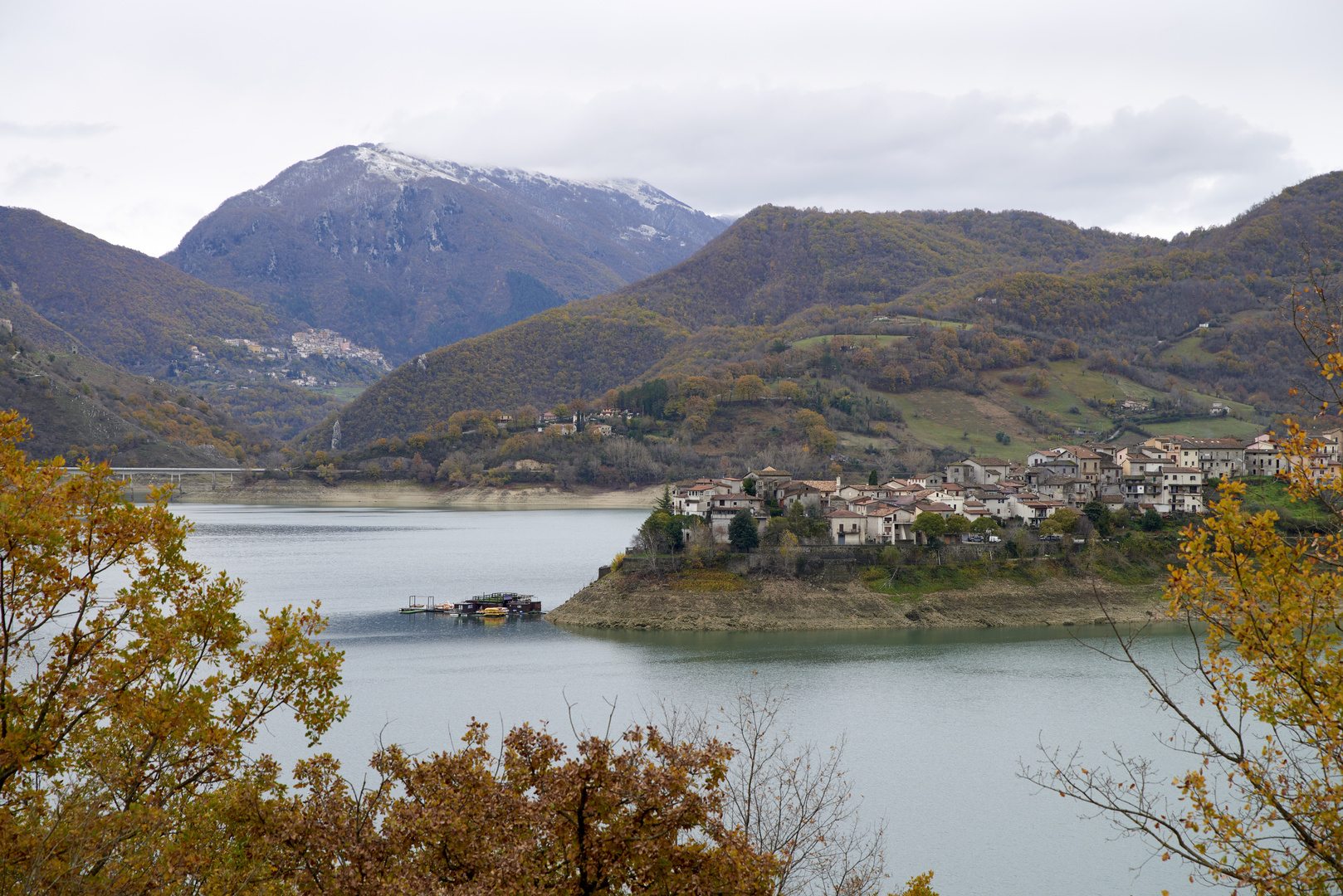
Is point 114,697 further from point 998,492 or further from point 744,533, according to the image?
point 998,492

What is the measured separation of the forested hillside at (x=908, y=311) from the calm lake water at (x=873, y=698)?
2614 inches

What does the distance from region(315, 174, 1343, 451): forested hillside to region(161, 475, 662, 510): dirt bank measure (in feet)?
84.4

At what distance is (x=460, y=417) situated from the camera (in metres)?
117

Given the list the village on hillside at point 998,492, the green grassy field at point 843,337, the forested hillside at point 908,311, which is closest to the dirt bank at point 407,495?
the forested hillside at point 908,311

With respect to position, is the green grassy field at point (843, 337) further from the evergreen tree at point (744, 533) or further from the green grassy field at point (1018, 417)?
the evergreen tree at point (744, 533)

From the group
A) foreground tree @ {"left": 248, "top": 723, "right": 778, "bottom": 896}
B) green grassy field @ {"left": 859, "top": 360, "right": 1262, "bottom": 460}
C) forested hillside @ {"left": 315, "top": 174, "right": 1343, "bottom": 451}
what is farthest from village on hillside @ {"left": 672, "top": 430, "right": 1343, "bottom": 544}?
forested hillside @ {"left": 315, "top": 174, "right": 1343, "bottom": 451}

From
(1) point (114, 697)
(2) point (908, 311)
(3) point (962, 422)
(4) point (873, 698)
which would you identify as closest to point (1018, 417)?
(3) point (962, 422)

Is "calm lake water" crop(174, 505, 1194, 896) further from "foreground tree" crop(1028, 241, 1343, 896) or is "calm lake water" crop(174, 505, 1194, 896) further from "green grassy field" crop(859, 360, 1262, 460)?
"green grassy field" crop(859, 360, 1262, 460)

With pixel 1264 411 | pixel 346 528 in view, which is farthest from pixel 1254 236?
pixel 346 528

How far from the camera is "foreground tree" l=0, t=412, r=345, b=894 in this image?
6.43 meters

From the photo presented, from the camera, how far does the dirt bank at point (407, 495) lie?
301 feet

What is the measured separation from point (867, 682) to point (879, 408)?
71731 mm

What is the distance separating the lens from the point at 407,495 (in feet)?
336

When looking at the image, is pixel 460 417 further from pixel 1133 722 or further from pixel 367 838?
pixel 367 838
